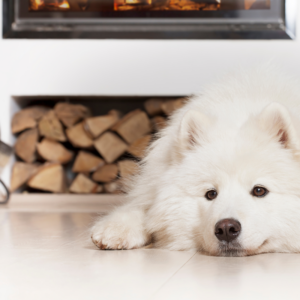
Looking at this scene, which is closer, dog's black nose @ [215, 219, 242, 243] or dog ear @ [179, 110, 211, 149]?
dog's black nose @ [215, 219, 242, 243]

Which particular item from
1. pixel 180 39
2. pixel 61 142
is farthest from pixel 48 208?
pixel 180 39

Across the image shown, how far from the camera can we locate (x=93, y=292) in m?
1.07

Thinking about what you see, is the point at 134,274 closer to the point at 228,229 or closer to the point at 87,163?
the point at 228,229

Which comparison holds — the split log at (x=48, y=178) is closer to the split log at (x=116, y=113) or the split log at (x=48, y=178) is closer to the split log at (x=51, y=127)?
the split log at (x=51, y=127)

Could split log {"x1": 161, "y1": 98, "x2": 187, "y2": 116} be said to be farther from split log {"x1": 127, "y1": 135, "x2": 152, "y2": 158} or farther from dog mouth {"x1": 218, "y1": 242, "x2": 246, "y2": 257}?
dog mouth {"x1": 218, "y1": 242, "x2": 246, "y2": 257}

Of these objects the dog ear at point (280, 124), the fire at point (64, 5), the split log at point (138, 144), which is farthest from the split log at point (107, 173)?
the dog ear at point (280, 124)

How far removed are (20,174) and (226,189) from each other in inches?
92.8

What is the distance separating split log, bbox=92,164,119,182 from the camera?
11.6ft

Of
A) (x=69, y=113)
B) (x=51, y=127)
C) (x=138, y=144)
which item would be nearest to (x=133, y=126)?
(x=138, y=144)

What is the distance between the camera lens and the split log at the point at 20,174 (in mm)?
3451

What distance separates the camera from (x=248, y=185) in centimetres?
152

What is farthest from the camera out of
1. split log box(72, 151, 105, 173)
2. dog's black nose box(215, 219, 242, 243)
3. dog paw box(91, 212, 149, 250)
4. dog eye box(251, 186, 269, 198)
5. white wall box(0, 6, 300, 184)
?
split log box(72, 151, 105, 173)

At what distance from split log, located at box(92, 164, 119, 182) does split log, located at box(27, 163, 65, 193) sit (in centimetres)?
31

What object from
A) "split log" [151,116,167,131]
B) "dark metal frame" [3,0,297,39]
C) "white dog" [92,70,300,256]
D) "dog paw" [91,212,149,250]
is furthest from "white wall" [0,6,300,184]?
"dog paw" [91,212,149,250]
